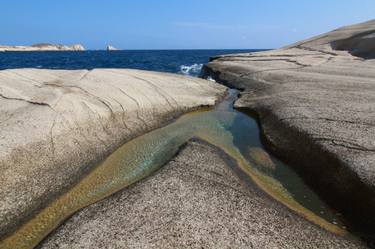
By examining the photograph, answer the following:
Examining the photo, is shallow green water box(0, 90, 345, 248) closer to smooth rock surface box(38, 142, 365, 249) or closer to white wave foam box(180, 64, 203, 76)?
smooth rock surface box(38, 142, 365, 249)

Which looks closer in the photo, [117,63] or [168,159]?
[168,159]

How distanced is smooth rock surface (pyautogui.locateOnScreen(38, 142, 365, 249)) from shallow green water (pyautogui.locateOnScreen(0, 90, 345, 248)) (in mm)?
680

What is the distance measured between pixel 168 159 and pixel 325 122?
5.72 m

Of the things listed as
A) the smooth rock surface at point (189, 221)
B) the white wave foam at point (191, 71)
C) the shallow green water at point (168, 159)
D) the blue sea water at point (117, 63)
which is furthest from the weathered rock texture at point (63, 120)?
the blue sea water at point (117, 63)

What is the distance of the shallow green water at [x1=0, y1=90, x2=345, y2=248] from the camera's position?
27.1ft

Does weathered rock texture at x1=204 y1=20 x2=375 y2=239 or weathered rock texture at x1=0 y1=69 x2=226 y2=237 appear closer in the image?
weathered rock texture at x1=204 y1=20 x2=375 y2=239

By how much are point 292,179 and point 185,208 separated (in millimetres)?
3996

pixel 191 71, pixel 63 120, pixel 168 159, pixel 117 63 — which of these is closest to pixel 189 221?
pixel 168 159

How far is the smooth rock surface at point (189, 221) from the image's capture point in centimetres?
701

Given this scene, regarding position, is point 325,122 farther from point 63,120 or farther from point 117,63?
point 117,63

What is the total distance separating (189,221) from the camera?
299 inches

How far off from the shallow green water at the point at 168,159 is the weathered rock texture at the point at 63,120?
429 mm

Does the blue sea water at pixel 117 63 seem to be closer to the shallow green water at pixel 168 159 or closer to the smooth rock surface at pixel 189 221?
the shallow green water at pixel 168 159

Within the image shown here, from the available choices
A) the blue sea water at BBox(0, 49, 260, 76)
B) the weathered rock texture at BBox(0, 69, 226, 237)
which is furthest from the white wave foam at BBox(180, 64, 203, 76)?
the weathered rock texture at BBox(0, 69, 226, 237)
